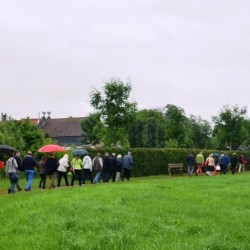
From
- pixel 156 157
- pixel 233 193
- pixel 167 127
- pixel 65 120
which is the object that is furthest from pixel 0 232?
pixel 65 120

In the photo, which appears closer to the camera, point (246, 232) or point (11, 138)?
point (246, 232)

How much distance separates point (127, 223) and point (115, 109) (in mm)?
37893

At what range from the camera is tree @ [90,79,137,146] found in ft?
159

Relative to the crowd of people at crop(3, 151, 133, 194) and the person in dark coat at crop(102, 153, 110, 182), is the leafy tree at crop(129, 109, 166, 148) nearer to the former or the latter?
the crowd of people at crop(3, 151, 133, 194)

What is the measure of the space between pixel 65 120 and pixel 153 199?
389 feet

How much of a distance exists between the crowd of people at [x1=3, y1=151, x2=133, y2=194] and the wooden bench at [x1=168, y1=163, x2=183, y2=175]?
8.46 m

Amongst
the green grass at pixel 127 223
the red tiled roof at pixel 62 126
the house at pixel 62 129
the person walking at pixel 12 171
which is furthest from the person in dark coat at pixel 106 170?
the red tiled roof at pixel 62 126

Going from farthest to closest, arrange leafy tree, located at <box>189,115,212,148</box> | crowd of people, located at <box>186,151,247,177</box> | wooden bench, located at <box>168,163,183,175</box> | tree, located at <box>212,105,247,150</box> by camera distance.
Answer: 1. leafy tree, located at <box>189,115,212,148</box>
2. tree, located at <box>212,105,247,150</box>
3. wooden bench, located at <box>168,163,183,175</box>
4. crowd of people, located at <box>186,151,247,177</box>

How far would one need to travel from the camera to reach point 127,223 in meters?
10.8

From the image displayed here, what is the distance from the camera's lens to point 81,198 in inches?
641

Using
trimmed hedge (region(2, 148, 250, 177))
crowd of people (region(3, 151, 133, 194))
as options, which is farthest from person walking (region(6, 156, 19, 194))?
trimmed hedge (region(2, 148, 250, 177))

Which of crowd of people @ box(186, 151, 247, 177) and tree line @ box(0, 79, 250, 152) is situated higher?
tree line @ box(0, 79, 250, 152)

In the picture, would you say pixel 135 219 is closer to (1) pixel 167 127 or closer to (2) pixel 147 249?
(2) pixel 147 249

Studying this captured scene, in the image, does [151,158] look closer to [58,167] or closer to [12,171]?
[58,167]
